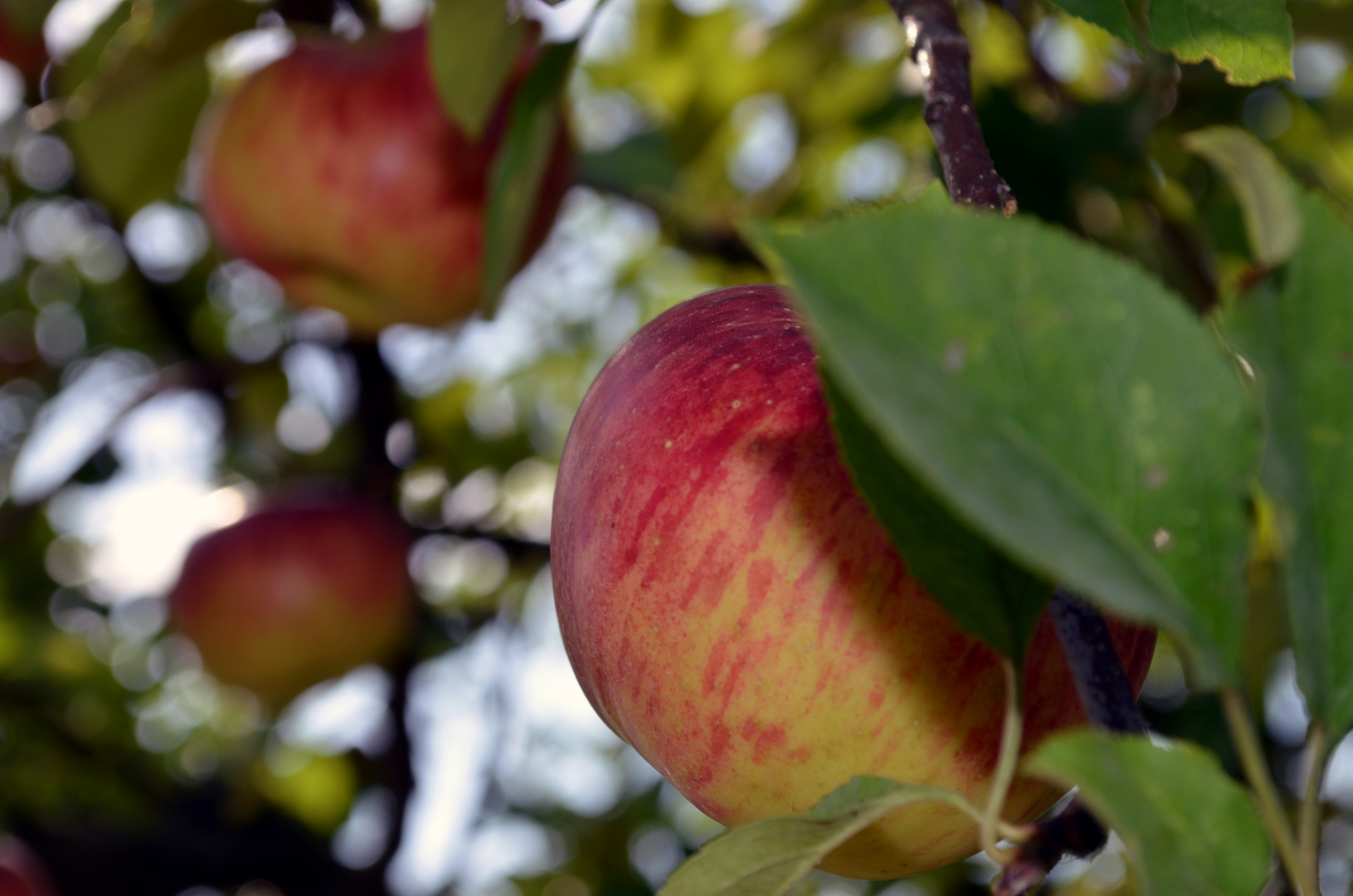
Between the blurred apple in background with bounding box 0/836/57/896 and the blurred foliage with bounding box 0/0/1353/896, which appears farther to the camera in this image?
the blurred apple in background with bounding box 0/836/57/896

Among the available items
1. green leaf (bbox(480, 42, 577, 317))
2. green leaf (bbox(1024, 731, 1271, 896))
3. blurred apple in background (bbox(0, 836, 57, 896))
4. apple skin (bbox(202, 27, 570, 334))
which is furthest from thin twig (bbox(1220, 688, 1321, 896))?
blurred apple in background (bbox(0, 836, 57, 896))

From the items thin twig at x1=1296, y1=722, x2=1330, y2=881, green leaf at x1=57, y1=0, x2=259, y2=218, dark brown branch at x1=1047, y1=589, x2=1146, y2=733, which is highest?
dark brown branch at x1=1047, y1=589, x2=1146, y2=733

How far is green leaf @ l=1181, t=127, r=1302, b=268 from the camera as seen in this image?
0.27m

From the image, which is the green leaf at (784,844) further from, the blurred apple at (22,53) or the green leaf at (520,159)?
the blurred apple at (22,53)

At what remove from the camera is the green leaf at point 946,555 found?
296mm

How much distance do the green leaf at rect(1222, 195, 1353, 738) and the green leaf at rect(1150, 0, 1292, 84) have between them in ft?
0.38

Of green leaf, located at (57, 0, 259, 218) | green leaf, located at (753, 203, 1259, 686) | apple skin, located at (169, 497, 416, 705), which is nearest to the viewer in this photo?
green leaf, located at (753, 203, 1259, 686)

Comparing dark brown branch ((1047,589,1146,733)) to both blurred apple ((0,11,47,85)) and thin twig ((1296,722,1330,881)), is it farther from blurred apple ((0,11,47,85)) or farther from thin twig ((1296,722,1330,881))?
blurred apple ((0,11,47,85))

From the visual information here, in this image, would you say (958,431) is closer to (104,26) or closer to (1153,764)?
(1153,764)

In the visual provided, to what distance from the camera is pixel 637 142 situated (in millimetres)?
1327

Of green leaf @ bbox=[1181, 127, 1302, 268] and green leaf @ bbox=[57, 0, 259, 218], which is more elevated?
green leaf @ bbox=[1181, 127, 1302, 268]

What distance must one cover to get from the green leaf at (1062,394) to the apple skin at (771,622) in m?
0.14

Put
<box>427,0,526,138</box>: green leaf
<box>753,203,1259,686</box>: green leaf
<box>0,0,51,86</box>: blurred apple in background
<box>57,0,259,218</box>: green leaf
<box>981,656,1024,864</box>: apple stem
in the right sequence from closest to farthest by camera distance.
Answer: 1. <box>753,203,1259,686</box>: green leaf
2. <box>981,656,1024,864</box>: apple stem
3. <box>427,0,526,138</box>: green leaf
4. <box>57,0,259,218</box>: green leaf
5. <box>0,0,51,86</box>: blurred apple in background

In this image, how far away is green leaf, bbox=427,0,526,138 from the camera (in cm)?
59
